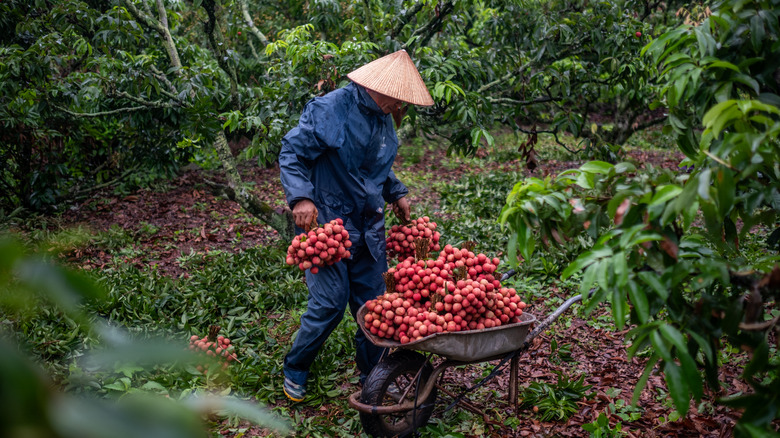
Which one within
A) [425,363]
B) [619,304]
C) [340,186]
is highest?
[619,304]

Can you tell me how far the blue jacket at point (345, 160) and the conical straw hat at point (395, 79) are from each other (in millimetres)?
95

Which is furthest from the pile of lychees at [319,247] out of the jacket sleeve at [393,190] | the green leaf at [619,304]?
the green leaf at [619,304]

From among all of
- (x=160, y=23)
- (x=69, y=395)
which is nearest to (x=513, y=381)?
(x=69, y=395)

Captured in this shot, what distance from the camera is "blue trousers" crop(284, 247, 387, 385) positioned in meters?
3.23

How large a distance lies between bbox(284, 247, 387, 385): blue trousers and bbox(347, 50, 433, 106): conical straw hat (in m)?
1.07

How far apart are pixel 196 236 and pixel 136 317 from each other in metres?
2.10

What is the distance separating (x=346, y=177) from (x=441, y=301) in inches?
41.7

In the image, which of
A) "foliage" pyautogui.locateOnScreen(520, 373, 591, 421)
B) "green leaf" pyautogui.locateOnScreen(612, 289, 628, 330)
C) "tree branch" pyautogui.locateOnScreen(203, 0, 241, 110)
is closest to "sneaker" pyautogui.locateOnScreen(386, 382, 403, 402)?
"foliage" pyautogui.locateOnScreen(520, 373, 591, 421)

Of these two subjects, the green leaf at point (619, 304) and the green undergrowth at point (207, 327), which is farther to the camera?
the green undergrowth at point (207, 327)

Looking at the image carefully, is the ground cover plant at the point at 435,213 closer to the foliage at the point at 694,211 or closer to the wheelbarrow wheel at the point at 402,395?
the foliage at the point at 694,211

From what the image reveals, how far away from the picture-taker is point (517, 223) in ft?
6.75

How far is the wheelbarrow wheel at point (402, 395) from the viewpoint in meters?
2.83

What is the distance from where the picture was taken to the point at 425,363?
2.85 meters

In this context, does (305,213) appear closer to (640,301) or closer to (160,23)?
(640,301)
